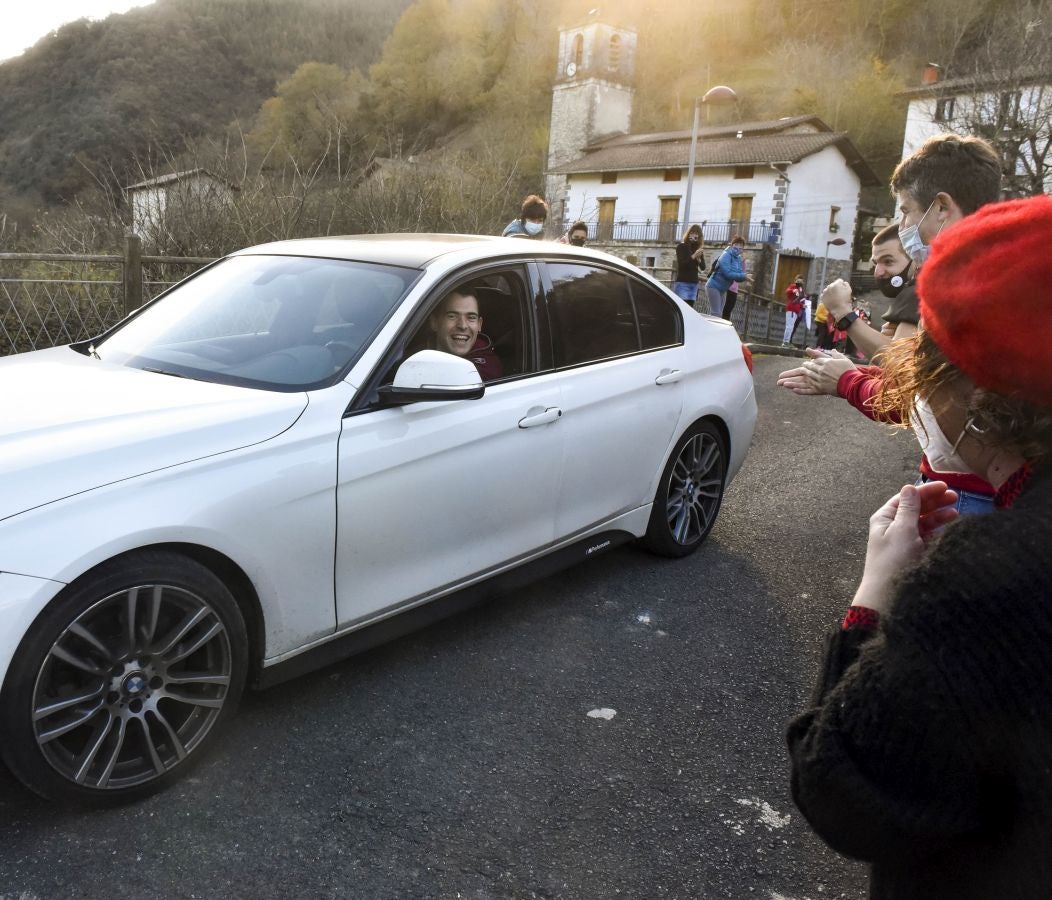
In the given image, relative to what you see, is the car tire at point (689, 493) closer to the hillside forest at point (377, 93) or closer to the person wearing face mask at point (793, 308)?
the hillside forest at point (377, 93)

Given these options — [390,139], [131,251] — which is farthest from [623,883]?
[390,139]

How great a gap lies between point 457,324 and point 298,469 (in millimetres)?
1144

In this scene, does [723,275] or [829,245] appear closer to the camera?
[723,275]

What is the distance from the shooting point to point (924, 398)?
1.39m

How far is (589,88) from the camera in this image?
6072 centimetres

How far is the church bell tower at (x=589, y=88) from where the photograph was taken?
200 feet

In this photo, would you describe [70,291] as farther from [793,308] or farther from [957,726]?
[793,308]

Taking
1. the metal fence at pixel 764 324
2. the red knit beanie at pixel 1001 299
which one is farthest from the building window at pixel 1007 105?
the red knit beanie at pixel 1001 299

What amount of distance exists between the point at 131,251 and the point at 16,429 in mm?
6322

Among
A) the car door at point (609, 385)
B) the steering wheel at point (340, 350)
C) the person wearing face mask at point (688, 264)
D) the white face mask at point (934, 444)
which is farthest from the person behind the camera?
the person wearing face mask at point (688, 264)

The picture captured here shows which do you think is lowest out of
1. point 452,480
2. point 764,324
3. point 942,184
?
point 764,324

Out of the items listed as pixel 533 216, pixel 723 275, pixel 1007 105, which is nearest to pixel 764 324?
pixel 1007 105

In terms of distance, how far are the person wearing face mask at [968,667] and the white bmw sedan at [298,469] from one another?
1.84 meters

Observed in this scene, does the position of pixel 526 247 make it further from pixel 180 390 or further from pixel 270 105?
pixel 270 105
